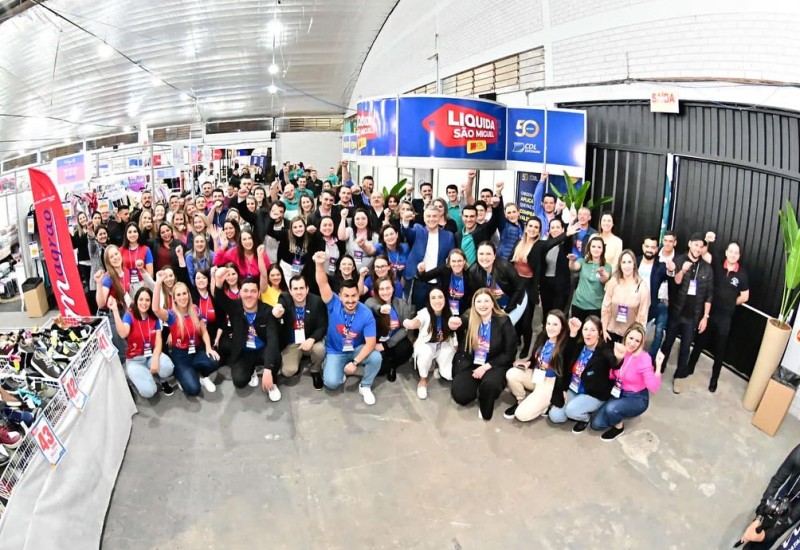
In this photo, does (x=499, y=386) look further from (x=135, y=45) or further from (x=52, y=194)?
(x=135, y=45)

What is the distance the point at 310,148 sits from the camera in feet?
71.3

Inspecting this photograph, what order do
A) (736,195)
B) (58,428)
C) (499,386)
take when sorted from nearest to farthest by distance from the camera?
(58,428) < (499,386) < (736,195)

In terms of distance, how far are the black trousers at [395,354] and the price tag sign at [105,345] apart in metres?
2.15

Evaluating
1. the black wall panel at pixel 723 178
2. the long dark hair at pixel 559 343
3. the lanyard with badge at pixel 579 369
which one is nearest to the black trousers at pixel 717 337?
the black wall panel at pixel 723 178

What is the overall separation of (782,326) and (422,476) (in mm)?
3070

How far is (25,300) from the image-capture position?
20.5 ft

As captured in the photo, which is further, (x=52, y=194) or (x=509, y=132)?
(x=509, y=132)

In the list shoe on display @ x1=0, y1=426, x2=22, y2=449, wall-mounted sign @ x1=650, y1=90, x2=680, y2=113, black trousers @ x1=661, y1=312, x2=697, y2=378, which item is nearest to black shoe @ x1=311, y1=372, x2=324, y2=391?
shoe on display @ x1=0, y1=426, x2=22, y2=449

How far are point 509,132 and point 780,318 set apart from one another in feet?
13.0

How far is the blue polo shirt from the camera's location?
170 inches

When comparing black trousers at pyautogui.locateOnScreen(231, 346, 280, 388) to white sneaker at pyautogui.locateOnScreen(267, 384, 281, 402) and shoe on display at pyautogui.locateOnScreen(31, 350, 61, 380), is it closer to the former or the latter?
white sneaker at pyautogui.locateOnScreen(267, 384, 281, 402)

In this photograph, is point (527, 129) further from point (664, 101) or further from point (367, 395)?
point (367, 395)

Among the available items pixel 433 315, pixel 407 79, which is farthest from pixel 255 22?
pixel 433 315

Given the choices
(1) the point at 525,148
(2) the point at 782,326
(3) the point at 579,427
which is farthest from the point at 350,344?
(1) the point at 525,148
